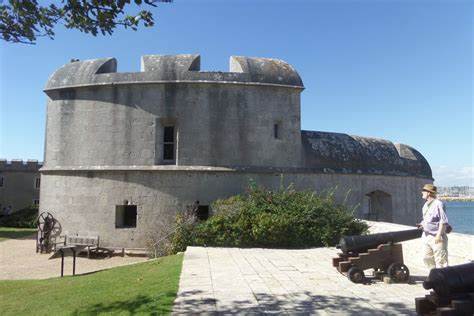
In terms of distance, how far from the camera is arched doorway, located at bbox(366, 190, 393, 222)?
17625 millimetres

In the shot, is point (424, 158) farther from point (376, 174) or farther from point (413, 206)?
point (376, 174)

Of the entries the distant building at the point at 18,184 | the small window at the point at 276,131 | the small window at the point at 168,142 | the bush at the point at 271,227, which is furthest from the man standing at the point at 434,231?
the distant building at the point at 18,184

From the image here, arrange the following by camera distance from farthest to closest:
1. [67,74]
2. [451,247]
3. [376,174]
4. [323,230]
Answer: [376,174] < [67,74] < [323,230] < [451,247]

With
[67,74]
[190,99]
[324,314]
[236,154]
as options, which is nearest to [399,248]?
[324,314]

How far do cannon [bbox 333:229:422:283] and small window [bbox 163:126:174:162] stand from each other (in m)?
8.69

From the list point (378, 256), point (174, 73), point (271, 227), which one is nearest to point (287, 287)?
point (378, 256)

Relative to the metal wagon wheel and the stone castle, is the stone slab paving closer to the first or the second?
the stone castle

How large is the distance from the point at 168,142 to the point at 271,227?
17.6 feet

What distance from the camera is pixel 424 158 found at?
2052 cm

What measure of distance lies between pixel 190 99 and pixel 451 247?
30.6 feet

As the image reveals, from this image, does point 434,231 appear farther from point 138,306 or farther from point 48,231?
point 48,231

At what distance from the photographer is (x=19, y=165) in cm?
3456

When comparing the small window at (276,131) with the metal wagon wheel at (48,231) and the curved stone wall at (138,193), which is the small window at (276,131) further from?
the metal wagon wheel at (48,231)

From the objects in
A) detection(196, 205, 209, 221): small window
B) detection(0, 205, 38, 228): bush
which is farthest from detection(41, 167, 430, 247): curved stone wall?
detection(0, 205, 38, 228): bush
